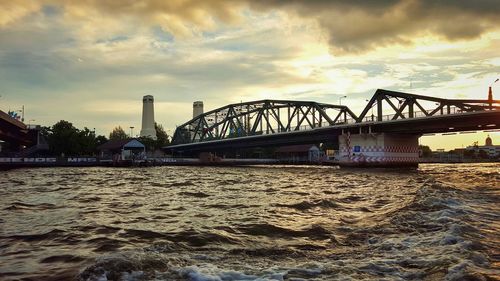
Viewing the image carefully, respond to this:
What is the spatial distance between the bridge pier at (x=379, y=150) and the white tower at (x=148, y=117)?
114m

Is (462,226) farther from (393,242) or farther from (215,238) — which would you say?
(215,238)

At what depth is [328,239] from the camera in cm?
965

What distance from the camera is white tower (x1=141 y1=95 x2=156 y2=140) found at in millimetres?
171125

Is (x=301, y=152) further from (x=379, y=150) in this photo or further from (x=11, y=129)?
(x=11, y=129)

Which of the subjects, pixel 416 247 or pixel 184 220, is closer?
pixel 416 247

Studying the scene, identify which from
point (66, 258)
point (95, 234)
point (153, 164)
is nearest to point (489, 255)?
point (66, 258)

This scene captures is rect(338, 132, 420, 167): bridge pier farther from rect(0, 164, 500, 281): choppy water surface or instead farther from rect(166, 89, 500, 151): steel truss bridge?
rect(0, 164, 500, 281): choppy water surface

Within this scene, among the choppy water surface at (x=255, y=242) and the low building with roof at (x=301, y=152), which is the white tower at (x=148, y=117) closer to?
the low building with roof at (x=301, y=152)

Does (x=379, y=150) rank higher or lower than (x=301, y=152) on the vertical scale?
lower

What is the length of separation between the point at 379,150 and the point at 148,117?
128346mm

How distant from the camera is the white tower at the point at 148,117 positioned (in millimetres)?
171125

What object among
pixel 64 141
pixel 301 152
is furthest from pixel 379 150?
pixel 64 141

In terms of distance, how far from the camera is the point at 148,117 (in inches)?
6924

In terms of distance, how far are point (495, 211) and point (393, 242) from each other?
21.1ft
